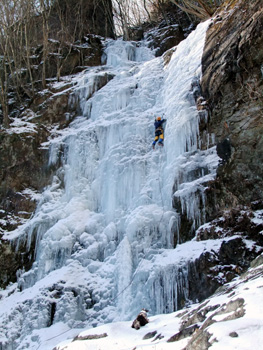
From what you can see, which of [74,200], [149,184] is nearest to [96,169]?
[74,200]

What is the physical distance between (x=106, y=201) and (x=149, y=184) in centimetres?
132

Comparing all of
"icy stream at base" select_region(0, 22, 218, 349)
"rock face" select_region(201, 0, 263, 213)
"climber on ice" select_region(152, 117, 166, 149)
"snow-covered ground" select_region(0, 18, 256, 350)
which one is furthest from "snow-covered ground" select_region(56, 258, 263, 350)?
"climber on ice" select_region(152, 117, 166, 149)

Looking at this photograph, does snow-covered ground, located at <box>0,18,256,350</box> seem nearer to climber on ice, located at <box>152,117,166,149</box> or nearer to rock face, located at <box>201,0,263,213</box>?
climber on ice, located at <box>152,117,166,149</box>

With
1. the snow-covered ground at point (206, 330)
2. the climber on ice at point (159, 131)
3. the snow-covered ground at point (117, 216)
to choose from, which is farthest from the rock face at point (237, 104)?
the snow-covered ground at point (206, 330)

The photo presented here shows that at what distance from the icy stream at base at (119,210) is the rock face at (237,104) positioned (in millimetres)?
A: 411

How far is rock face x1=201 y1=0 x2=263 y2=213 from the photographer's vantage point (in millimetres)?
6668

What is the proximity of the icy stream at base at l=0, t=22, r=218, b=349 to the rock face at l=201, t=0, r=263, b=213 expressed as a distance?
0.41m

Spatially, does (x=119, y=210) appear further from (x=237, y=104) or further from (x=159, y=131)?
(x=237, y=104)

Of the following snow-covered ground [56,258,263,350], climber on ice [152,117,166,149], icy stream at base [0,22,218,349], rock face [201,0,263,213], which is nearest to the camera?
snow-covered ground [56,258,263,350]

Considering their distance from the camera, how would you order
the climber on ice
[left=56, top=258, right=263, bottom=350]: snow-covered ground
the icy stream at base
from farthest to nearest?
the climber on ice
the icy stream at base
[left=56, top=258, right=263, bottom=350]: snow-covered ground

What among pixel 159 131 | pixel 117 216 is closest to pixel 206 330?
pixel 117 216

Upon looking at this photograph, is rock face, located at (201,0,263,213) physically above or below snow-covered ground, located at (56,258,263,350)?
above

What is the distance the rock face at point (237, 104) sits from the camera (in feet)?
21.9

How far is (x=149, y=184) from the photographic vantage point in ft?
26.7
